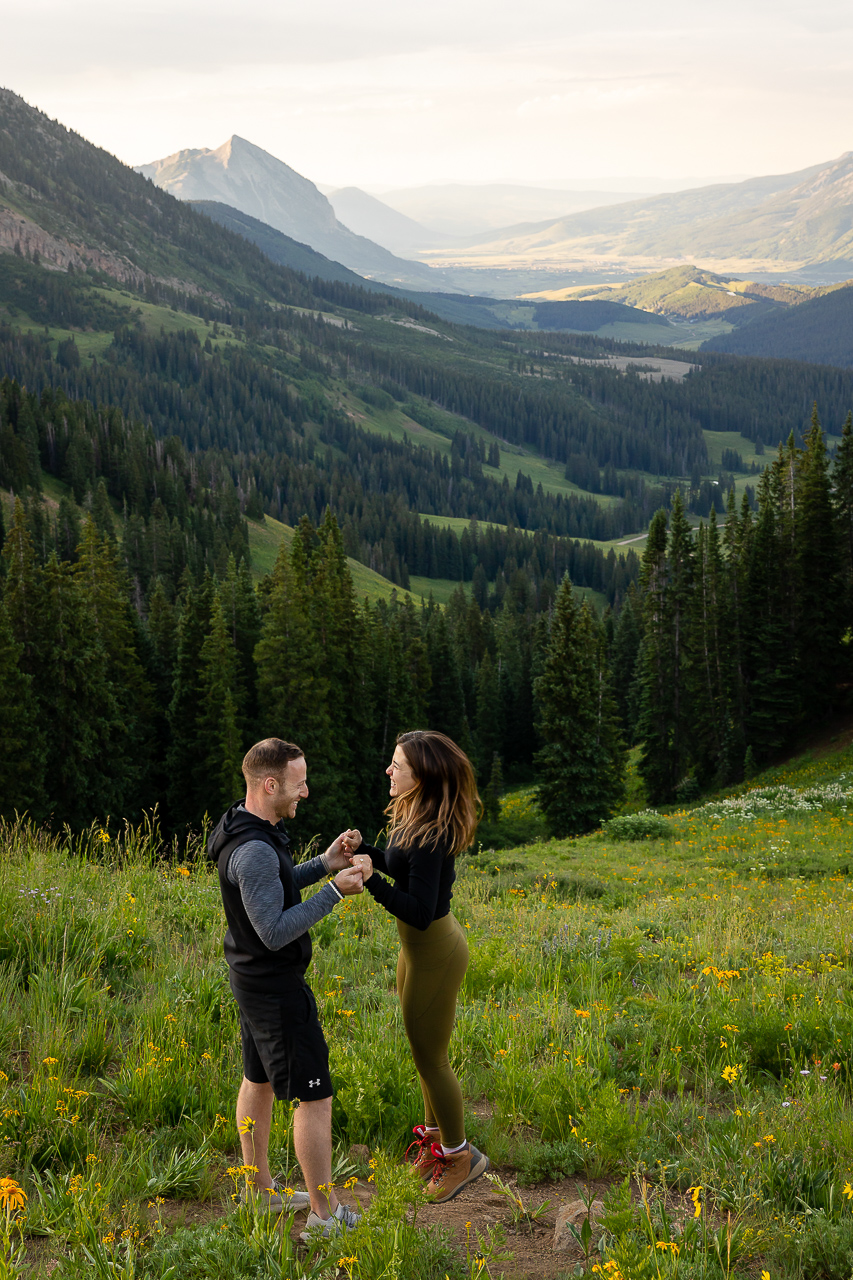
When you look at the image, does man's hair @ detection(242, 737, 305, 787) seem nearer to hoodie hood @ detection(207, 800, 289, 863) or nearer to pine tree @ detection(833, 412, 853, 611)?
hoodie hood @ detection(207, 800, 289, 863)

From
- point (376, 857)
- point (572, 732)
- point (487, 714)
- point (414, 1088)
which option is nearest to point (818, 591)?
point (572, 732)

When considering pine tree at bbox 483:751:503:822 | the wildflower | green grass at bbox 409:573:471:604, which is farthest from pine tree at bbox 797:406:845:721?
green grass at bbox 409:573:471:604

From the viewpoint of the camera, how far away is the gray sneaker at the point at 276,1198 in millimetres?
4492

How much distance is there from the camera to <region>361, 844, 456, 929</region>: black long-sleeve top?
4.93 meters

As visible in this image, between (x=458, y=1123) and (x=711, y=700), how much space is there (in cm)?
5053

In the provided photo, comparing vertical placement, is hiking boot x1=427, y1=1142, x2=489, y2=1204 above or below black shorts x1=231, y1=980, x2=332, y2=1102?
below

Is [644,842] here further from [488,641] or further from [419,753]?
[488,641]

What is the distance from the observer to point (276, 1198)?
15.8ft

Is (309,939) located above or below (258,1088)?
above

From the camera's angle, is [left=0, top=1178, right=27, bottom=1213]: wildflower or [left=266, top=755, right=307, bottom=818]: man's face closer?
[left=0, top=1178, right=27, bottom=1213]: wildflower

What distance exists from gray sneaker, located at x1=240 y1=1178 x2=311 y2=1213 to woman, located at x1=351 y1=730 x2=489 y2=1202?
771mm

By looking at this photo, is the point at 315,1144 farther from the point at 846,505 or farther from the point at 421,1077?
the point at 846,505

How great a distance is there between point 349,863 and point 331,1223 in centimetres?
189

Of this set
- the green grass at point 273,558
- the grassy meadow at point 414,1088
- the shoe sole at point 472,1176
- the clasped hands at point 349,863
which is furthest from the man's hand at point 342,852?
the green grass at point 273,558
